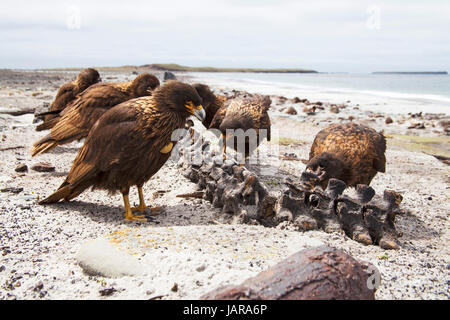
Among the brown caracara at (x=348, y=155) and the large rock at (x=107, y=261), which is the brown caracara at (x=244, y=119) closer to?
the brown caracara at (x=348, y=155)

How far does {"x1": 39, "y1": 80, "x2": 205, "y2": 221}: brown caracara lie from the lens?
169 inches

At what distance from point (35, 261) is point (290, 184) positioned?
2685 millimetres

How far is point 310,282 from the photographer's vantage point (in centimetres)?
208

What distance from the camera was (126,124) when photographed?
434 cm

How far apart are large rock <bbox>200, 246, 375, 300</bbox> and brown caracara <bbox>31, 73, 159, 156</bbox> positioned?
4754 millimetres

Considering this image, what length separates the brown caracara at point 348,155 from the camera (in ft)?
16.1

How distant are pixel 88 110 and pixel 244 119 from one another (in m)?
2.92

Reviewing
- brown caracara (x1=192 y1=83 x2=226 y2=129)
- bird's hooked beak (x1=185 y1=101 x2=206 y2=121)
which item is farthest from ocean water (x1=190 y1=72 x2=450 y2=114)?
bird's hooked beak (x1=185 y1=101 x2=206 y2=121)

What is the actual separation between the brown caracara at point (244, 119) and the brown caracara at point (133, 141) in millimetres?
2557

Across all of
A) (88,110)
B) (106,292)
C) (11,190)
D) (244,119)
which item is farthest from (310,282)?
(244,119)

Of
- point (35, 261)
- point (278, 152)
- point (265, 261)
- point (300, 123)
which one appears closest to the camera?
point (265, 261)

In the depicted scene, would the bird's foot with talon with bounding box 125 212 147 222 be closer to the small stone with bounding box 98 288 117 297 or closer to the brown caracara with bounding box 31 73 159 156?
the small stone with bounding box 98 288 117 297
